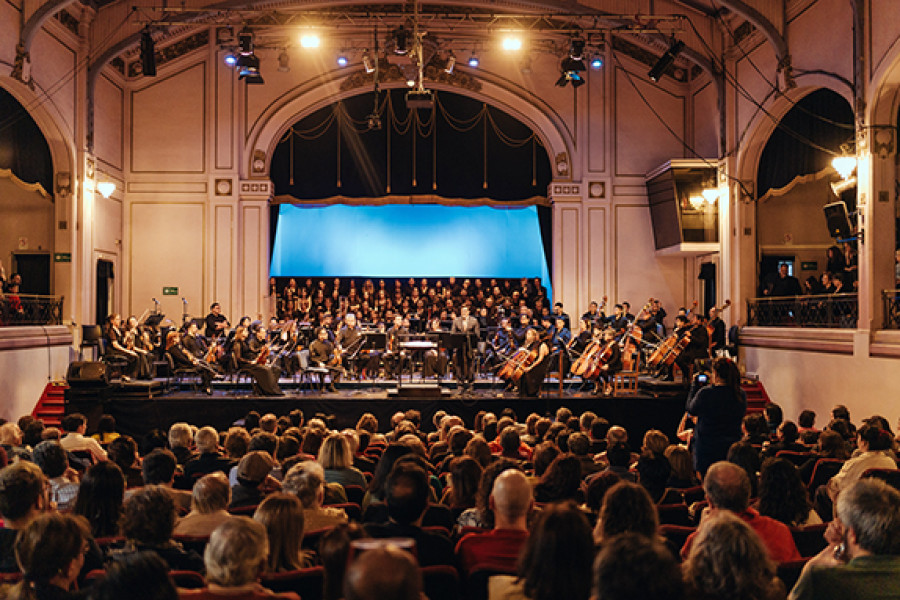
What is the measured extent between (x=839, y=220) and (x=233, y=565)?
9534mm

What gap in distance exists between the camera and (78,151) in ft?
42.1

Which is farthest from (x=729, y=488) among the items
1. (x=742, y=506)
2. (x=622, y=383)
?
(x=622, y=383)

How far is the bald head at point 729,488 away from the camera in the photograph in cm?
295

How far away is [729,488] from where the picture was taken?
2949 millimetres

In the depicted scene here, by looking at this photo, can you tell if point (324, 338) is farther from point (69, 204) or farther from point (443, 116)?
point (443, 116)

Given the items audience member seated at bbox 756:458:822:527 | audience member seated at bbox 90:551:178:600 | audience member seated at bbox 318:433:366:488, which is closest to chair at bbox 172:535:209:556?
audience member seated at bbox 90:551:178:600

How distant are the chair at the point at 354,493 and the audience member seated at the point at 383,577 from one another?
9.39 feet

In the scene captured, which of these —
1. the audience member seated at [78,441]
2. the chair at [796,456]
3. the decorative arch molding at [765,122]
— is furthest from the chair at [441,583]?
the decorative arch molding at [765,122]

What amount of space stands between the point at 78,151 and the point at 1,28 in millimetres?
2545

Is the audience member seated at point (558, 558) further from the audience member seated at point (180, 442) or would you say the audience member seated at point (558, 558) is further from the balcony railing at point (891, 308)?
the balcony railing at point (891, 308)

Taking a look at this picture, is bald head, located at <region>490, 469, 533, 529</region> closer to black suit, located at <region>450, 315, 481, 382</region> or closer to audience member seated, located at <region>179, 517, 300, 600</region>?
audience member seated, located at <region>179, 517, 300, 600</region>

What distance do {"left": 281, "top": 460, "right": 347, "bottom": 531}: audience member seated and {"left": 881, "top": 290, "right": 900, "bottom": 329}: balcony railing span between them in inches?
328

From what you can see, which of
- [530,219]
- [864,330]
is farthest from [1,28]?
[864,330]

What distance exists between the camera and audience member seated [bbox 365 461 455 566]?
2.75 metres
